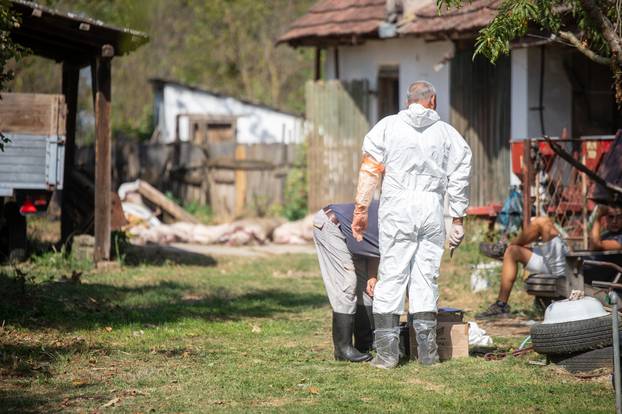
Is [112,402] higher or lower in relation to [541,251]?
lower

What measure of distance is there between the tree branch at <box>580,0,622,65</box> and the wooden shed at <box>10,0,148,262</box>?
22.4ft

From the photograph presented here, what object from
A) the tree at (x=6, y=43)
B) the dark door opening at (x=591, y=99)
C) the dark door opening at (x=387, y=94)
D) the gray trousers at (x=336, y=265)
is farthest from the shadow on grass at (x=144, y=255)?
the gray trousers at (x=336, y=265)

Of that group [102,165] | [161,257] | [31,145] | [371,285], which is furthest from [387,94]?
[371,285]

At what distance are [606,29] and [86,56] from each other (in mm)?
8677

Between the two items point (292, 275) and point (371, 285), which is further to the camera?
point (292, 275)

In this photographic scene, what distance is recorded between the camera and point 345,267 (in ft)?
26.7

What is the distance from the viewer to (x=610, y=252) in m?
9.80

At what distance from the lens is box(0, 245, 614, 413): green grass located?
6707 millimetres

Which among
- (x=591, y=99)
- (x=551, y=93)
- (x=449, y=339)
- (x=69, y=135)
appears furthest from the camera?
(x=69, y=135)

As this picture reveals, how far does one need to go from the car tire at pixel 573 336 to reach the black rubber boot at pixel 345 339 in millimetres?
1339

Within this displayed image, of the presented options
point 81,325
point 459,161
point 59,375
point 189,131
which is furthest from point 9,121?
point 189,131

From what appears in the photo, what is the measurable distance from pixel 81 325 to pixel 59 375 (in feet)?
6.96

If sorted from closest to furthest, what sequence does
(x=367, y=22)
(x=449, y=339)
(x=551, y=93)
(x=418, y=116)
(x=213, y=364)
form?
1. (x=418, y=116)
2. (x=213, y=364)
3. (x=449, y=339)
4. (x=551, y=93)
5. (x=367, y=22)

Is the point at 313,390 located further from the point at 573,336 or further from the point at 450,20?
the point at 450,20
